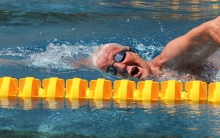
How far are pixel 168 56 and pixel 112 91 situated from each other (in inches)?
28.6

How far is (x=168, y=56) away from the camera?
13.0ft

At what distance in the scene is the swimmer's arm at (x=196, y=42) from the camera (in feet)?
10.9

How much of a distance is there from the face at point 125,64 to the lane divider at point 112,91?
62 cm

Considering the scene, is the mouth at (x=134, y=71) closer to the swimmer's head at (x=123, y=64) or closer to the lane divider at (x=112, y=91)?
the swimmer's head at (x=123, y=64)

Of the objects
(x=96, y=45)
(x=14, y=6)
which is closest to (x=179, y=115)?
(x=96, y=45)

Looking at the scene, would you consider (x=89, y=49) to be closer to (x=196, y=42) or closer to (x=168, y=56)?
(x=168, y=56)

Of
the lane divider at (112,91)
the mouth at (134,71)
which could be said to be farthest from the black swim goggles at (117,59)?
the lane divider at (112,91)

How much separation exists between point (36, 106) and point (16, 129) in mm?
479

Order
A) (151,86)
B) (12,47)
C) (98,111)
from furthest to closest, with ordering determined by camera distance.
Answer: (12,47)
(151,86)
(98,111)

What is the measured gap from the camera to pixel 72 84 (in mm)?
3449

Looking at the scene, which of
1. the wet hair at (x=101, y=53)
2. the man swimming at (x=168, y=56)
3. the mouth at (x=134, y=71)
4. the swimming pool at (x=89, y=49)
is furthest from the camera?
the wet hair at (x=101, y=53)

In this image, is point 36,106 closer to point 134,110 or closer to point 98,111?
point 98,111

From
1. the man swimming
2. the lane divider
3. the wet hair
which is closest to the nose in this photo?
the man swimming

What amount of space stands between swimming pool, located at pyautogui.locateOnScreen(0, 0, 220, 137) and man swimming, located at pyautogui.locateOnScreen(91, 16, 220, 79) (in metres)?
0.12
